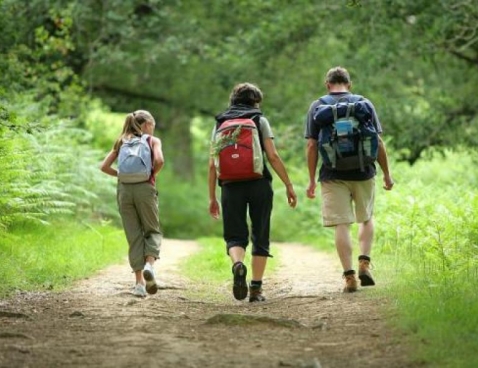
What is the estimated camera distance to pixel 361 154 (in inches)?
332

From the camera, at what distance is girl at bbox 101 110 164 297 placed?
29.2 feet

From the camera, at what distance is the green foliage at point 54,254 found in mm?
9711

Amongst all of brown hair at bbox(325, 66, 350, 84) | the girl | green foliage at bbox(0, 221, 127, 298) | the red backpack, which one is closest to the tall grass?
the red backpack

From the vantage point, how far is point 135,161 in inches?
345

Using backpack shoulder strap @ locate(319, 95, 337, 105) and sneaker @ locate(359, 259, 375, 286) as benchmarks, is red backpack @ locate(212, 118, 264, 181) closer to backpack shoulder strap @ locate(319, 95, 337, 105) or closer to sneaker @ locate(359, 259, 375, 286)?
backpack shoulder strap @ locate(319, 95, 337, 105)

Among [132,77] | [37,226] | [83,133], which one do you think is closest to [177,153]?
[132,77]

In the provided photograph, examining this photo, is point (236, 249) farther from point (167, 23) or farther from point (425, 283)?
point (167, 23)

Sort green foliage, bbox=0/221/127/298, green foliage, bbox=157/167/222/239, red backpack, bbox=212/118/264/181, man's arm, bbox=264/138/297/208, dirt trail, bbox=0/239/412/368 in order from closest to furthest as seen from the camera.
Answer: dirt trail, bbox=0/239/412/368 → red backpack, bbox=212/118/264/181 → man's arm, bbox=264/138/297/208 → green foliage, bbox=0/221/127/298 → green foliage, bbox=157/167/222/239

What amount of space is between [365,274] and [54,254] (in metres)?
4.31

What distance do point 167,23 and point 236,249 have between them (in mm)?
14742

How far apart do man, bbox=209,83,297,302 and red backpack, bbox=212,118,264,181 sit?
77 mm

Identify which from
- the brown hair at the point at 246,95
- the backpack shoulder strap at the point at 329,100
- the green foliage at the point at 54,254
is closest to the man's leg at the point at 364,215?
the backpack shoulder strap at the point at 329,100

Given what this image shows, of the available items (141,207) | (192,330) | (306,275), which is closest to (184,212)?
(306,275)

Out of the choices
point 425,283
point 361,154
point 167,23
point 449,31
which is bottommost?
point 425,283
